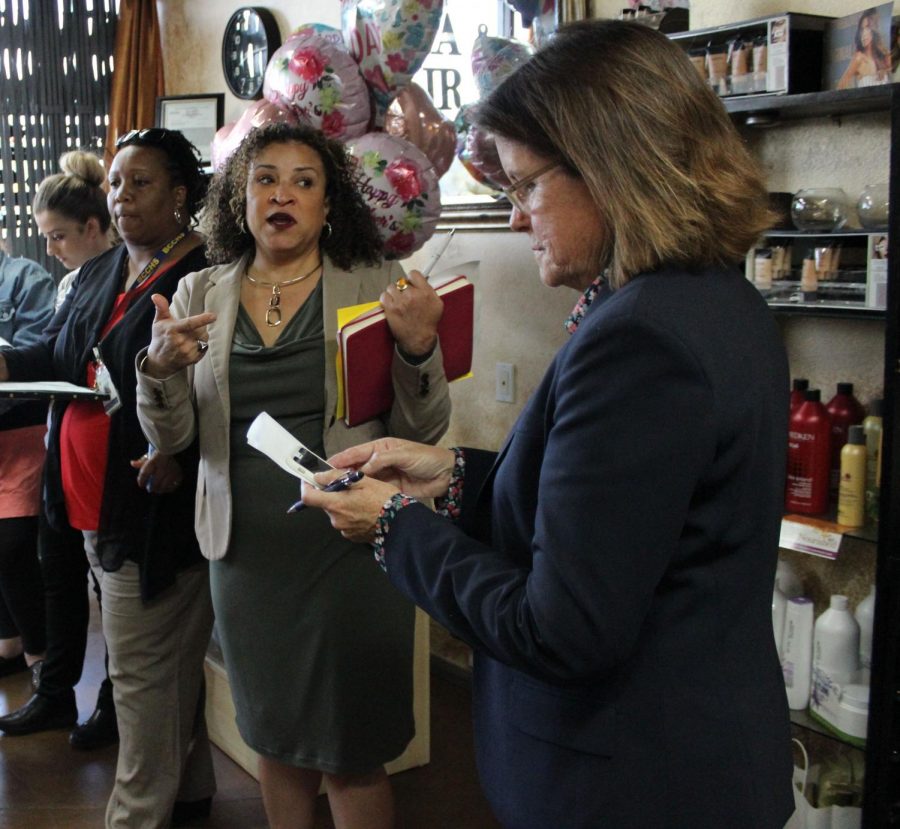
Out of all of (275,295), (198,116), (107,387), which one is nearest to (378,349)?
(275,295)

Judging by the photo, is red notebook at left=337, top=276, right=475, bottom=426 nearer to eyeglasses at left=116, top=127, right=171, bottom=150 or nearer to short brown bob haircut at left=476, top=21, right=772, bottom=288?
short brown bob haircut at left=476, top=21, right=772, bottom=288

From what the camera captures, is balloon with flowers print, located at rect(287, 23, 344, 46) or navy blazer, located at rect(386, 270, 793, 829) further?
balloon with flowers print, located at rect(287, 23, 344, 46)

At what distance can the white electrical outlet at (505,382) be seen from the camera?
324 cm

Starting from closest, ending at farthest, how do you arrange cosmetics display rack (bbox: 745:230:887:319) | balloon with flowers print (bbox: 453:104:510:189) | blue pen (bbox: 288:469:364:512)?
1. blue pen (bbox: 288:469:364:512)
2. cosmetics display rack (bbox: 745:230:887:319)
3. balloon with flowers print (bbox: 453:104:510:189)

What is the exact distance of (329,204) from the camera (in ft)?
6.93

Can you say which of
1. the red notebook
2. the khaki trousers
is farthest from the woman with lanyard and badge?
the red notebook

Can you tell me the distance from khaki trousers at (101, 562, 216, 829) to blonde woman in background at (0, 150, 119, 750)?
2.54 feet

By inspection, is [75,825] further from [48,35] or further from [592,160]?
[48,35]

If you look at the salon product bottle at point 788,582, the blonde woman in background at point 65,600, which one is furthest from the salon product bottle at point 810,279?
the blonde woman in background at point 65,600

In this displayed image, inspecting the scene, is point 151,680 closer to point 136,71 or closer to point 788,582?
point 788,582

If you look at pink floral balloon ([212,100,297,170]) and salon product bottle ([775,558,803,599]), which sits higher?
pink floral balloon ([212,100,297,170])

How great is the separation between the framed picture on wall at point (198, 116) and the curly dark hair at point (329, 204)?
2.75m

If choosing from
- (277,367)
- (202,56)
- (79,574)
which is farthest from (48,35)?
(277,367)

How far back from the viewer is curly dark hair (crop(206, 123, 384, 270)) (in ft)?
6.87
